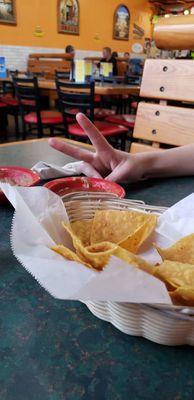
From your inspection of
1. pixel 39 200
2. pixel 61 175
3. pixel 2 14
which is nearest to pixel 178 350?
pixel 39 200

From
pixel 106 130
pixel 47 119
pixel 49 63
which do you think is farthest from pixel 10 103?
pixel 106 130

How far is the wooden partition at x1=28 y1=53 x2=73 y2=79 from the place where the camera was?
6137 millimetres

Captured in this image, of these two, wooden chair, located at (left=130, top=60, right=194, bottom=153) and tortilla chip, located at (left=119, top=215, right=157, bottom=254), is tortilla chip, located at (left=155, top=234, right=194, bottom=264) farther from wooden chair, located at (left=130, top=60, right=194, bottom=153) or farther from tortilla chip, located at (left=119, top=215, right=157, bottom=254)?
wooden chair, located at (left=130, top=60, right=194, bottom=153)

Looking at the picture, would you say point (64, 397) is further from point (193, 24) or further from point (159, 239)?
point (193, 24)

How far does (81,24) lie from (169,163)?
321 inches

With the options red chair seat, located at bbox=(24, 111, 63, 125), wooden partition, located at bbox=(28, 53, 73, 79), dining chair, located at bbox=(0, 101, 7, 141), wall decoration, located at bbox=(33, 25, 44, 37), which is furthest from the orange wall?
red chair seat, located at bbox=(24, 111, 63, 125)

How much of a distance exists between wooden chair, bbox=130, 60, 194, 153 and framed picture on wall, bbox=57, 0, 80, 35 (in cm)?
686

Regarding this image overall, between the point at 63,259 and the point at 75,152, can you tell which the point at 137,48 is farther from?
the point at 63,259

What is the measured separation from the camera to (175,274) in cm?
43

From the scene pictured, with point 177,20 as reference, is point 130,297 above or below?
below

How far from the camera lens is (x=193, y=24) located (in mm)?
1194

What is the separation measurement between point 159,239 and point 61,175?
0.56m

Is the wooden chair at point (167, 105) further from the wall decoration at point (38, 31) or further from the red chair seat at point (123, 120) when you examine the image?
the wall decoration at point (38, 31)

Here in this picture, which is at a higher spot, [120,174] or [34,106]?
[120,174]
